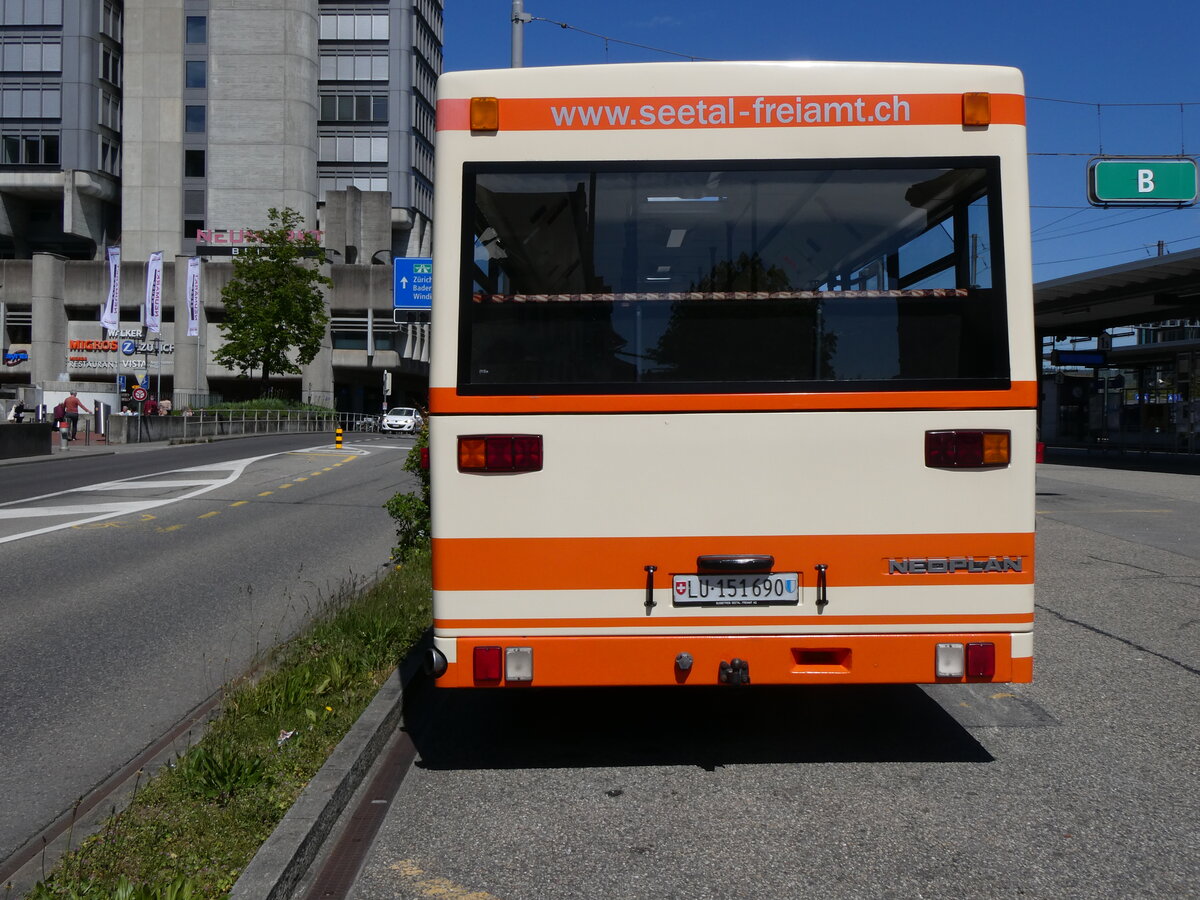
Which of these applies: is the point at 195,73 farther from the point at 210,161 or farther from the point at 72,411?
the point at 72,411

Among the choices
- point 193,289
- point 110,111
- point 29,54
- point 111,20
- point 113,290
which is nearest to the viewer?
point 113,290

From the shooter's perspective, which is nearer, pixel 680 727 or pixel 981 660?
pixel 981 660

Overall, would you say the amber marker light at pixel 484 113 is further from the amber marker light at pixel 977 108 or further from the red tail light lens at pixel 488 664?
the red tail light lens at pixel 488 664

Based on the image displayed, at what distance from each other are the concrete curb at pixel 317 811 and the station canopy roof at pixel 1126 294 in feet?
82.5

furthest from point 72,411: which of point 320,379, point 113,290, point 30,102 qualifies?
point 30,102

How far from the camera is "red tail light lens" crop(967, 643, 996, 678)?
495 cm

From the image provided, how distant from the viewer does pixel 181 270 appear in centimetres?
7431

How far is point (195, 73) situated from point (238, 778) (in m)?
78.0

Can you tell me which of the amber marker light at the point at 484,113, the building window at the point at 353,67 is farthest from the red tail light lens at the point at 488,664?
the building window at the point at 353,67

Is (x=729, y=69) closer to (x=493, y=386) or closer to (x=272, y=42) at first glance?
(x=493, y=386)

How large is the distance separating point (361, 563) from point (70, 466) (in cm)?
1816

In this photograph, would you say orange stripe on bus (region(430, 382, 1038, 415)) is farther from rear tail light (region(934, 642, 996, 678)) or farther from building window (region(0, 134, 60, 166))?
building window (region(0, 134, 60, 166))

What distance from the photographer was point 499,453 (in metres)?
4.95

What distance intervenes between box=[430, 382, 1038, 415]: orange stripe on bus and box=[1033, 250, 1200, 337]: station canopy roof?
24.4m
